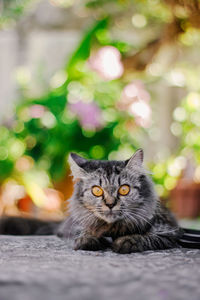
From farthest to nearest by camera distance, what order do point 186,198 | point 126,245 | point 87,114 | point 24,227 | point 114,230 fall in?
1. point 186,198
2. point 87,114
3. point 24,227
4. point 114,230
5. point 126,245

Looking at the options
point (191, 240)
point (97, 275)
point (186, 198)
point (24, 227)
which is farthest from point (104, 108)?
point (97, 275)

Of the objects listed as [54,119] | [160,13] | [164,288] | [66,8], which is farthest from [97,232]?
[66,8]

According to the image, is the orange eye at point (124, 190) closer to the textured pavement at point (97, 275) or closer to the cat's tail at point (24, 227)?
the textured pavement at point (97, 275)

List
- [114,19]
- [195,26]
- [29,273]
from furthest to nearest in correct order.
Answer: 1. [114,19]
2. [195,26]
3. [29,273]

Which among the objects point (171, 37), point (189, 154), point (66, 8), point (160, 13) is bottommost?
point (189, 154)

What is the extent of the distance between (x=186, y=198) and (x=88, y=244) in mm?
2641

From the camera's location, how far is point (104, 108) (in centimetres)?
335

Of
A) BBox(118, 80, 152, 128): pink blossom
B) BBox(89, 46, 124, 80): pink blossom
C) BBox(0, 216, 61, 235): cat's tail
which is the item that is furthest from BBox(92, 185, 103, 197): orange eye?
BBox(89, 46, 124, 80): pink blossom

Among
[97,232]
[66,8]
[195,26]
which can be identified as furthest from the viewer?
[66,8]

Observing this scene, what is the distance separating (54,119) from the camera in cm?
324

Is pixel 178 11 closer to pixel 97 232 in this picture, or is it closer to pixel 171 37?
pixel 171 37

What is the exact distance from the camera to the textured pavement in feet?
2.88

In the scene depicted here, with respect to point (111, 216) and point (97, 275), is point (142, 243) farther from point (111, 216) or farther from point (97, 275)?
point (97, 275)

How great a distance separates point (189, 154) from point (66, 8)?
2.18 m
